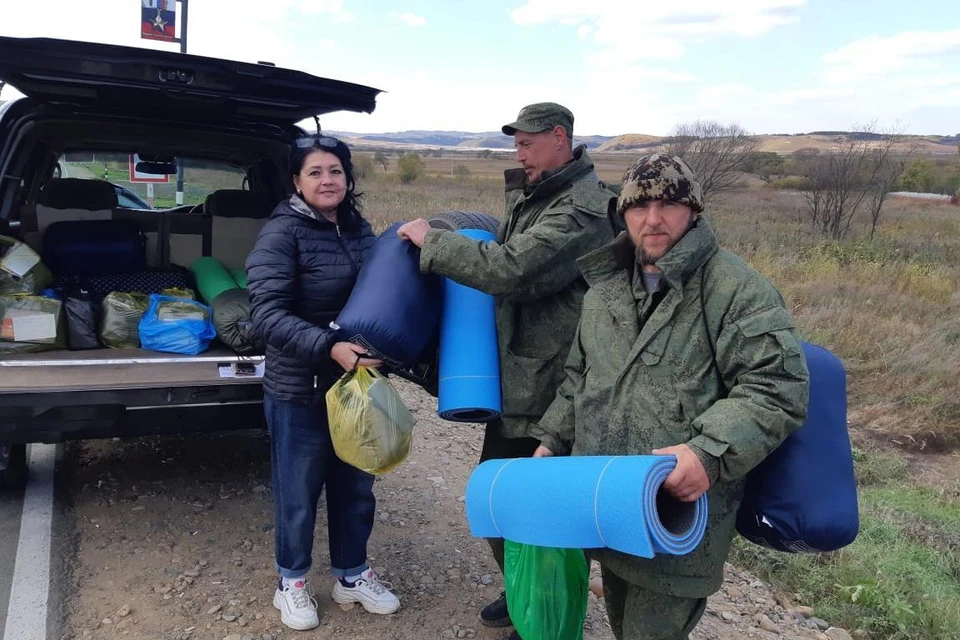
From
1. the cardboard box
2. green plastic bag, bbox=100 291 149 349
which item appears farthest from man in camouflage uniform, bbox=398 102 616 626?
the cardboard box

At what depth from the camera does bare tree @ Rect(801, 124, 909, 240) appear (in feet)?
53.7

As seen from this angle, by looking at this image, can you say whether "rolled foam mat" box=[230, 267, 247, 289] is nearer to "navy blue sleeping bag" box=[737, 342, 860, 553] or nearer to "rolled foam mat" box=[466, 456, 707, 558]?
"rolled foam mat" box=[466, 456, 707, 558]

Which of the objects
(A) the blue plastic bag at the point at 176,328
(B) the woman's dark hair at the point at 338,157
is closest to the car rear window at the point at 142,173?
(A) the blue plastic bag at the point at 176,328

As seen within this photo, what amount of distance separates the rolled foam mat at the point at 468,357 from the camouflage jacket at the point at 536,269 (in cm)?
5

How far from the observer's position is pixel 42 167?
485 cm

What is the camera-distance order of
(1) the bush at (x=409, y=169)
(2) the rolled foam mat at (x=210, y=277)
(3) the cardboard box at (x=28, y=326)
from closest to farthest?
(3) the cardboard box at (x=28, y=326), (2) the rolled foam mat at (x=210, y=277), (1) the bush at (x=409, y=169)

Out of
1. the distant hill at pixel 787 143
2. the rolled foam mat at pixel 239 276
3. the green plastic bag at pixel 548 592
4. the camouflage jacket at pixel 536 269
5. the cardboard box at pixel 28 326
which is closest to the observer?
the green plastic bag at pixel 548 592

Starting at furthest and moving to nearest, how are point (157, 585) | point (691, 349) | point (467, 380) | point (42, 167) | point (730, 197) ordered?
point (730, 197) → point (42, 167) → point (157, 585) → point (467, 380) → point (691, 349)

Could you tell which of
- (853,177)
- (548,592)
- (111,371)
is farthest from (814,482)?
(853,177)

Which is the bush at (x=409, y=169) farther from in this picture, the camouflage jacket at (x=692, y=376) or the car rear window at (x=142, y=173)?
the camouflage jacket at (x=692, y=376)

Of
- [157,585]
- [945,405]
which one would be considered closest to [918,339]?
[945,405]

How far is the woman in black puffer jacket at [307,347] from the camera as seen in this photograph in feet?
9.09

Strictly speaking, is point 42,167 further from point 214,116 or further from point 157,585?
point 157,585

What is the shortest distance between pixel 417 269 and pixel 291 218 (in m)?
0.52
